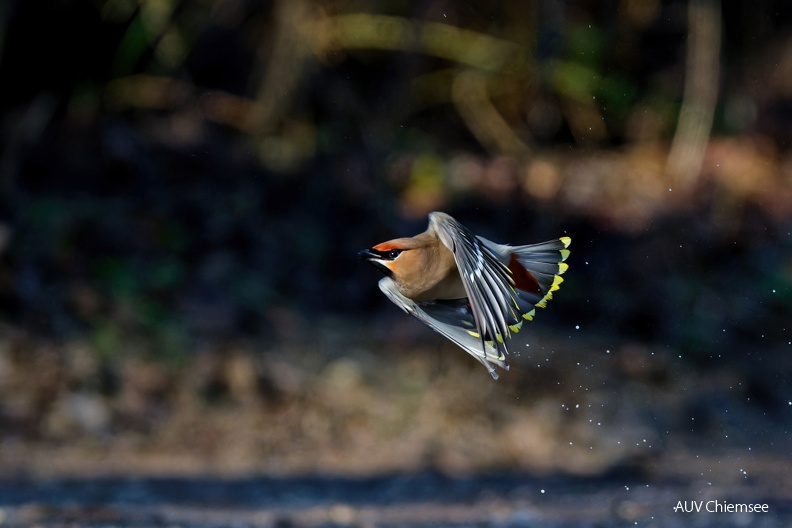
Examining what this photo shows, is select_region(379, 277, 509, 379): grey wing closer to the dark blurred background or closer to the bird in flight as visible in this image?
the bird in flight

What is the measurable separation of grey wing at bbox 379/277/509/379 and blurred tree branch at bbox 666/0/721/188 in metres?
6.25

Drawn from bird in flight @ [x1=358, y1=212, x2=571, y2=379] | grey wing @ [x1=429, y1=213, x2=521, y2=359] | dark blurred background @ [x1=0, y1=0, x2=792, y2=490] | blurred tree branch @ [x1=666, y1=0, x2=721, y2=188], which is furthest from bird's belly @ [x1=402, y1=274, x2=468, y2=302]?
blurred tree branch @ [x1=666, y1=0, x2=721, y2=188]

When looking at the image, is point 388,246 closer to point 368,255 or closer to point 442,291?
point 368,255

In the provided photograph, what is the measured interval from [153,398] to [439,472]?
1.97 metres

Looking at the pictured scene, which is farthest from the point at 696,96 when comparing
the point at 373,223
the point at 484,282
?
the point at 484,282

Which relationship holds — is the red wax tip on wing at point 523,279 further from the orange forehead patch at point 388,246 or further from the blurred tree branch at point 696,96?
the blurred tree branch at point 696,96

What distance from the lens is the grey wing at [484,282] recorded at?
341 centimetres

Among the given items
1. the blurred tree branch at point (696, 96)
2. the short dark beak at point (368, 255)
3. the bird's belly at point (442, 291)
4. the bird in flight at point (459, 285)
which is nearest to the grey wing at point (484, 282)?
the bird in flight at point (459, 285)

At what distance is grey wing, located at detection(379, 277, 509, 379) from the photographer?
3551 mm

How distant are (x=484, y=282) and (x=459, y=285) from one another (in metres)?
0.25

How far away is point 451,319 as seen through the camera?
3.79 metres

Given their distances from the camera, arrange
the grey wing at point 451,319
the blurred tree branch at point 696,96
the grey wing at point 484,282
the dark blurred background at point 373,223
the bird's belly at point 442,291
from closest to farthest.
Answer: the grey wing at point 484,282, the grey wing at point 451,319, the bird's belly at point 442,291, the dark blurred background at point 373,223, the blurred tree branch at point 696,96

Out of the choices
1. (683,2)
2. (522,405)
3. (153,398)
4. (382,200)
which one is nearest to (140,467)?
(153,398)

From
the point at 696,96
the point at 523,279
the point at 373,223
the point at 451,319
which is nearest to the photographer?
the point at 451,319
